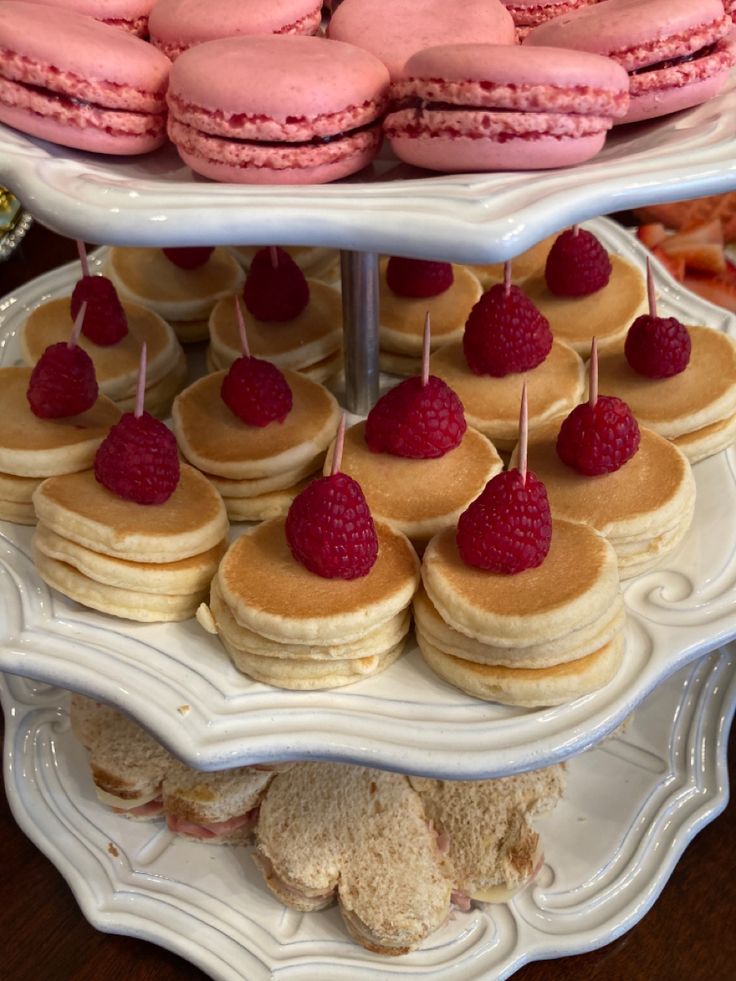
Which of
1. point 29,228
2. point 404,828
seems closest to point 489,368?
point 404,828

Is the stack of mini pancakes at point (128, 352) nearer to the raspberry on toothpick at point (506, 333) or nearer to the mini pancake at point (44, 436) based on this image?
the mini pancake at point (44, 436)

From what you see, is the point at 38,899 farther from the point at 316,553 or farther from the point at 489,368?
the point at 489,368

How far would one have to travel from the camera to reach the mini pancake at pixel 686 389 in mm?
1166

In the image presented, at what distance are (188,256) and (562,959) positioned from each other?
0.95m

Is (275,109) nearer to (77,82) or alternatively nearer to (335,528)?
(77,82)

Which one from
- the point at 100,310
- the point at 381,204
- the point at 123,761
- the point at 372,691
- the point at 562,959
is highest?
the point at 381,204

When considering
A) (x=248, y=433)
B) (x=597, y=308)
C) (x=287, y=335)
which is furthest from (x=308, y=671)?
(x=597, y=308)

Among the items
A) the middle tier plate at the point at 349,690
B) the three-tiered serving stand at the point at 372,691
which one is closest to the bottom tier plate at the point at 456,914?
the three-tiered serving stand at the point at 372,691

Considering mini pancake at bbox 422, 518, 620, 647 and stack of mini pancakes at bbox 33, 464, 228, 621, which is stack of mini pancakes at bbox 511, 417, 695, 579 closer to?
mini pancake at bbox 422, 518, 620, 647

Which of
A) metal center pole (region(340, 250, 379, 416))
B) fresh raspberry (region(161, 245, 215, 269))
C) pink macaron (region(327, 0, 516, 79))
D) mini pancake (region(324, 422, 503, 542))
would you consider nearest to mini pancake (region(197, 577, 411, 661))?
mini pancake (region(324, 422, 503, 542))

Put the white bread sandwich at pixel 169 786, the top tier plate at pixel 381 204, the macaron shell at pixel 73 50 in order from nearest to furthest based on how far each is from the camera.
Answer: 1. the top tier plate at pixel 381 204
2. the macaron shell at pixel 73 50
3. the white bread sandwich at pixel 169 786

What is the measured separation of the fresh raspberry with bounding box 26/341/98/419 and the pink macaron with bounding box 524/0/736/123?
1.83 ft

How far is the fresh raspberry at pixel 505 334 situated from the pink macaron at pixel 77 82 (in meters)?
0.47

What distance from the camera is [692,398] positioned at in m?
1.18
